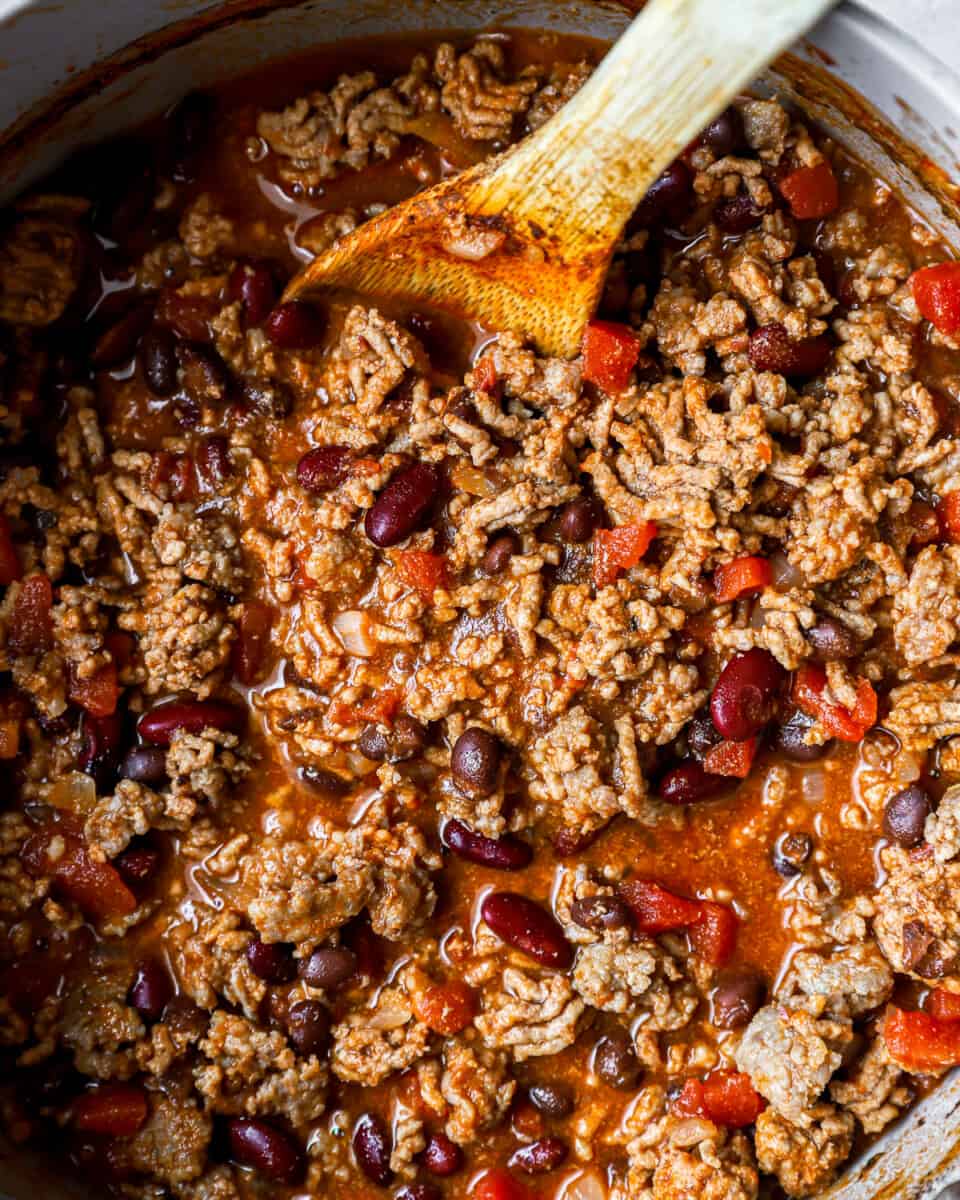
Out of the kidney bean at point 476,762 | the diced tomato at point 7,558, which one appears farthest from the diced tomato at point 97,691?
the kidney bean at point 476,762

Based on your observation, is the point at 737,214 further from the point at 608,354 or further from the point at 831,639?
the point at 831,639

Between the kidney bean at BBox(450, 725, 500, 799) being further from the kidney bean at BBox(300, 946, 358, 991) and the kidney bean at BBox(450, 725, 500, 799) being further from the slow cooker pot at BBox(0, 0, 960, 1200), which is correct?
the slow cooker pot at BBox(0, 0, 960, 1200)

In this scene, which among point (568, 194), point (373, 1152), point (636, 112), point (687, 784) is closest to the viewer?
point (636, 112)

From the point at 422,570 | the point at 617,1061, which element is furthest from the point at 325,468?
the point at 617,1061

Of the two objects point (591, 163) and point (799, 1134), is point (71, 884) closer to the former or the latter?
point (799, 1134)

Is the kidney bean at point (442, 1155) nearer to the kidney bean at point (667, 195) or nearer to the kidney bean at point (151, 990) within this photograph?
the kidney bean at point (151, 990)
